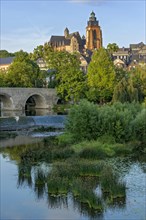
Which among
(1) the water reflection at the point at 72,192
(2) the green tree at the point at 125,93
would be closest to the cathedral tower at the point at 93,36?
Answer: (2) the green tree at the point at 125,93

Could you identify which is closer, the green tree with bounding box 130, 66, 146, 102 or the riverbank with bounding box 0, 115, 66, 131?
the riverbank with bounding box 0, 115, 66, 131

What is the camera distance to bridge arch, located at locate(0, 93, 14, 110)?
58.7 meters

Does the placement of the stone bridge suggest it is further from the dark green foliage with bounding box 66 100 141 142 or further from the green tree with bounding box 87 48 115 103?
the dark green foliage with bounding box 66 100 141 142

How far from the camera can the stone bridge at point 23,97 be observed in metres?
58.1

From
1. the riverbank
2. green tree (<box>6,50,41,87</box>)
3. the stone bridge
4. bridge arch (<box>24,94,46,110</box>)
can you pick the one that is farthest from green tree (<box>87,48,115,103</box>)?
the riverbank

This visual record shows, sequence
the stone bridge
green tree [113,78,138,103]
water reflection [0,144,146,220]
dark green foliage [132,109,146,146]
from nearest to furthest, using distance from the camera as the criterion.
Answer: water reflection [0,144,146,220] → dark green foliage [132,109,146,146] → green tree [113,78,138,103] → the stone bridge

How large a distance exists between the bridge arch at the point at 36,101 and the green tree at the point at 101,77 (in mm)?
10052

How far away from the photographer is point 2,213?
13.7 metres

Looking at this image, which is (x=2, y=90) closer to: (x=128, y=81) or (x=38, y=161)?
(x=128, y=81)

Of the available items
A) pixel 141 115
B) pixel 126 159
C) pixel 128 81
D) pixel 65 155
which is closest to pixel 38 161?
pixel 65 155

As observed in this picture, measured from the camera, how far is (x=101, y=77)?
53.7 metres

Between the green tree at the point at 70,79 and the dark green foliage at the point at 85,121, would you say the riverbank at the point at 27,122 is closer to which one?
the dark green foliage at the point at 85,121

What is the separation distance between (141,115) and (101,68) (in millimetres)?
28622

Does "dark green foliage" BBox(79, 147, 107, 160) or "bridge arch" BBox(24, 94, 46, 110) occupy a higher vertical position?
"bridge arch" BBox(24, 94, 46, 110)
